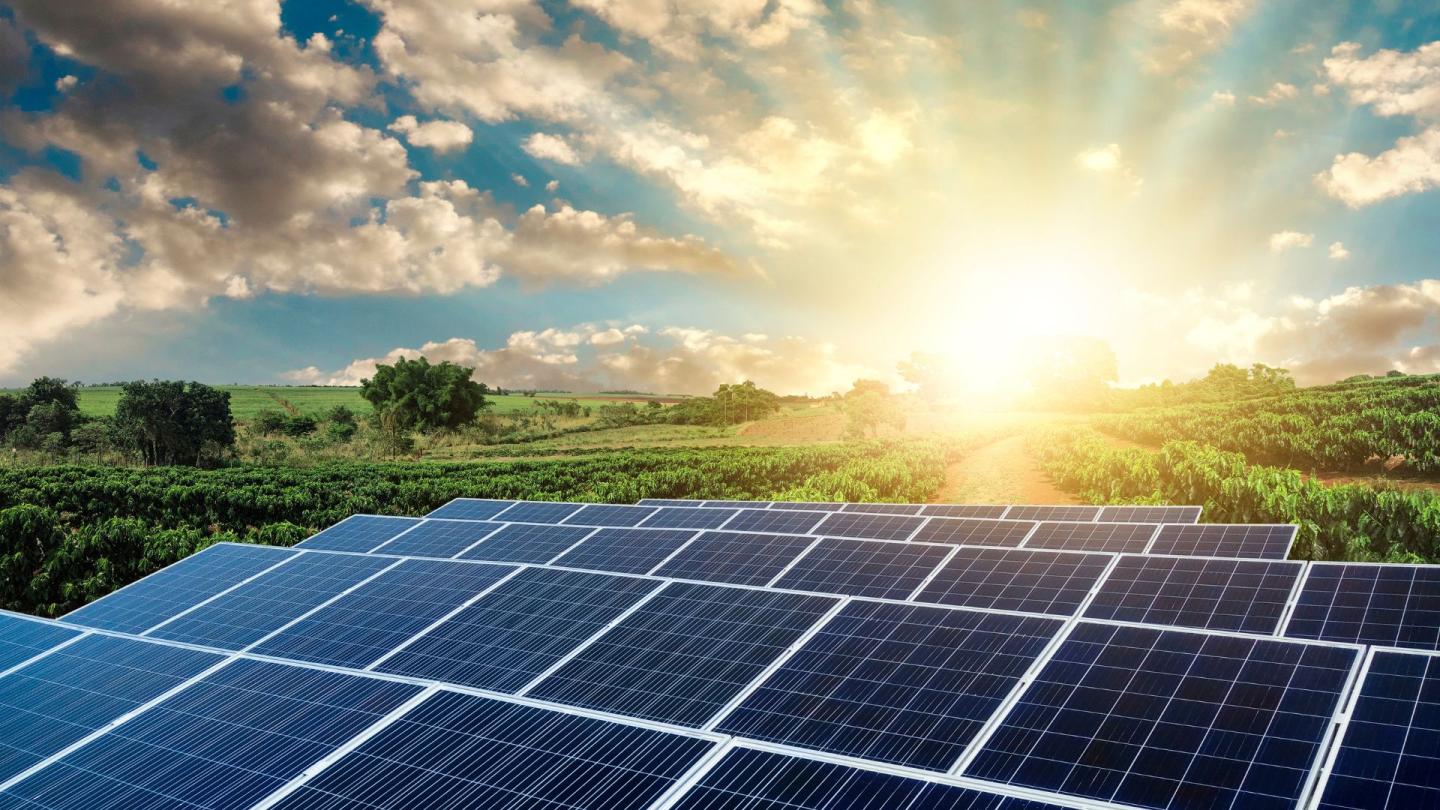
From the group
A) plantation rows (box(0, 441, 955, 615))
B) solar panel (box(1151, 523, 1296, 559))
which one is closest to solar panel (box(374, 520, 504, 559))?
plantation rows (box(0, 441, 955, 615))

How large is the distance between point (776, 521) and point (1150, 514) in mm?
8952

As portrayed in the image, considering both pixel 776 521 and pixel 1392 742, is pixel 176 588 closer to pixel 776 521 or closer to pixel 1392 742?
pixel 776 521

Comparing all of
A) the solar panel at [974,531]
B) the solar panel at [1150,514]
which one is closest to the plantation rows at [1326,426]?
the solar panel at [1150,514]

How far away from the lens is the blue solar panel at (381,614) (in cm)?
1469

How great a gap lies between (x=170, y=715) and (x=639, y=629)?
23.3ft

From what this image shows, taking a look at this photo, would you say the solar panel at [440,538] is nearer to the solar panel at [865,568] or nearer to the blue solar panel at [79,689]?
the blue solar panel at [79,689]

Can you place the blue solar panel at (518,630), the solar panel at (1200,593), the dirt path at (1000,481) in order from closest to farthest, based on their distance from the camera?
the solar panel at (1200,593)
the blue solar panel at (518,630)
the dirt path at (1000,481)

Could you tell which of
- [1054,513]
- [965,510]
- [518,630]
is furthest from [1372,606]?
[965,510]

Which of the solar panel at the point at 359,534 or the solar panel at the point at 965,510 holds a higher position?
the solar panel at the point at 359,534

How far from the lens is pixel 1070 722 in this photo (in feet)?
30.5

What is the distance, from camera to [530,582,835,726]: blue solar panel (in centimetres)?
1115

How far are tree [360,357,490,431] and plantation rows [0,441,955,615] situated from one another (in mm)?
25172

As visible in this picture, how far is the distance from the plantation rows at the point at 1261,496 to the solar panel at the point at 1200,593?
11829 millimetres

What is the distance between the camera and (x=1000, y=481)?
46500 millimetres
